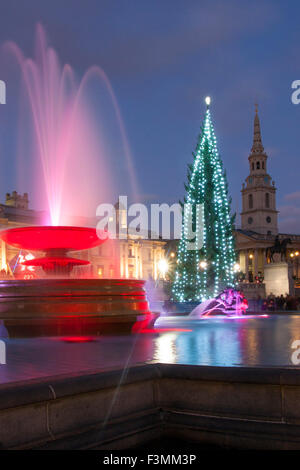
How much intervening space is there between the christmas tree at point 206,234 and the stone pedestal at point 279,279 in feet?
18.3

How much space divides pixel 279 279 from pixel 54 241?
23.7 metres

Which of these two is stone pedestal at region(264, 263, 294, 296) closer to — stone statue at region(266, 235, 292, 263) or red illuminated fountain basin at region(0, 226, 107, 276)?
stone statue at region(266, 235, 292, 263)

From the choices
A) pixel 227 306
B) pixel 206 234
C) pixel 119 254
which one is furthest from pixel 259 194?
pixel 227 306

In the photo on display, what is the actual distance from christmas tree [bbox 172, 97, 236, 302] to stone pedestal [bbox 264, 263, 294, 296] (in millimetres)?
5576

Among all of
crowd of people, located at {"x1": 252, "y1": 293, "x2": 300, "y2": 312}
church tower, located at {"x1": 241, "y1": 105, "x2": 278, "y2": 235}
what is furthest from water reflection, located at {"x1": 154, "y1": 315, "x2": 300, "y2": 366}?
church tower, located at {"x1": 241, "y1": 105, "x2": 278, "y2": 235}

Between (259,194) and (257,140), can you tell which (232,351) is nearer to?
(259,194)

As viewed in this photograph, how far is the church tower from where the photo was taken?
10038 cm

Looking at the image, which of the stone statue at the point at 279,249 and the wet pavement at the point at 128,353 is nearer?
the wet pavement at the point at 128,353

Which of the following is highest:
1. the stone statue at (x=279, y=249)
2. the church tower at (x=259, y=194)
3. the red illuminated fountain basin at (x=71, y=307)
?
the church tower at (x=259, y=194)

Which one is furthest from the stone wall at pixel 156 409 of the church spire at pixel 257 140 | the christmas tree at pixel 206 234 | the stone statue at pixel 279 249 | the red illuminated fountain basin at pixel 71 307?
the church spire at pixel 257 140

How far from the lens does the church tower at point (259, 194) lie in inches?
3952

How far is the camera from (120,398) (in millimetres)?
4082

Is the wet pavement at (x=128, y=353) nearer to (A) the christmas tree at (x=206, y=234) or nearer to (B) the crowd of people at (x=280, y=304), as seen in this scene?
(B) the crowd of people at (x=280, y=304)

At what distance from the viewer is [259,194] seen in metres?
101
